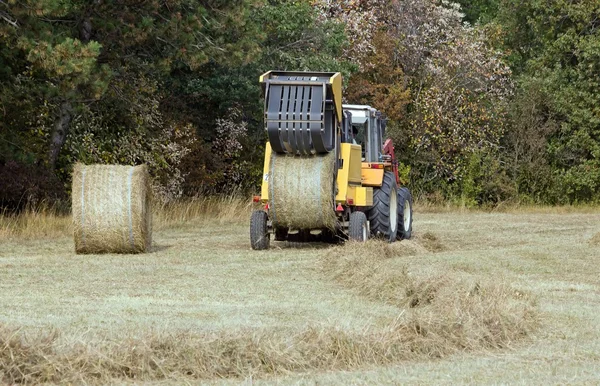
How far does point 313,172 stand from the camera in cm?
1775

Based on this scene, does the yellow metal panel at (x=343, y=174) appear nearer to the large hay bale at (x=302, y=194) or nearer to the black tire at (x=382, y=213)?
the large hay bale at (x=302, y=194)

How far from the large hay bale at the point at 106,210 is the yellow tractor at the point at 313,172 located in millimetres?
2004

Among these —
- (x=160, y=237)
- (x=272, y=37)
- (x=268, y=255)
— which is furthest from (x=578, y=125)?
(x=268, y=255)

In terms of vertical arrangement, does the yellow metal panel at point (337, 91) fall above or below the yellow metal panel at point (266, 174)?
above

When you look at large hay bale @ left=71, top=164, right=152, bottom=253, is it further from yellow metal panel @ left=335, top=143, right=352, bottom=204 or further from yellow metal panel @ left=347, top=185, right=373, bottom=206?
yellow metal panel @ left=347, top=185, right=373, bottom=206

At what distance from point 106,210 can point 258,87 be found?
40.3 feet

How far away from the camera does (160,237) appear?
2155cm

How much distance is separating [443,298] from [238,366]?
3.19m

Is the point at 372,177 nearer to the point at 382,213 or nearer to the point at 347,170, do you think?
the point at 382,213

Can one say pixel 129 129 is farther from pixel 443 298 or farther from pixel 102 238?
pixel 443 298

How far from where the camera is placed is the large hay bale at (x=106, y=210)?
56.1 ft

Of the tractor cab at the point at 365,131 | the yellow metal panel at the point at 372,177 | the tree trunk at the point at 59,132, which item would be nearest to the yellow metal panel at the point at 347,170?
the yellow metal panel at the point at 372,177

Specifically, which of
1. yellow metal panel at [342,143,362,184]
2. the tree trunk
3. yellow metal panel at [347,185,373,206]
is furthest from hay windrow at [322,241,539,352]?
the tree trunk

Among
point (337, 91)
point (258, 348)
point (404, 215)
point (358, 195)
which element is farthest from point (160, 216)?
point (258, 348)
